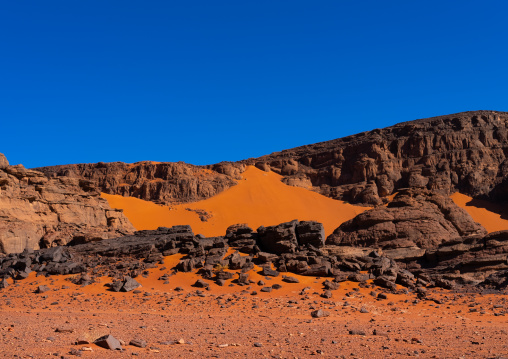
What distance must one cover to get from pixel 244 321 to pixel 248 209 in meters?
38.2

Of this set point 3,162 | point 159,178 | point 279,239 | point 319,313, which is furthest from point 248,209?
point 319,313

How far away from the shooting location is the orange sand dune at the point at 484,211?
40312 mm

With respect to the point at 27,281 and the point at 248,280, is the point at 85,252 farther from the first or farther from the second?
the point at 248,280

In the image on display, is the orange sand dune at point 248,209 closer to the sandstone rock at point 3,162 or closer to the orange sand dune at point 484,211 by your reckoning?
the orange sand dune at point 484,211

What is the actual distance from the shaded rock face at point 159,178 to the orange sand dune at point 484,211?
25327mm

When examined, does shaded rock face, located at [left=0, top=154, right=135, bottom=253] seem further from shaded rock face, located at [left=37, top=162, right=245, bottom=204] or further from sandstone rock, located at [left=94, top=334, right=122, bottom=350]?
shaded rock face, located at [left=37, top=162, right=245, bottom=204]

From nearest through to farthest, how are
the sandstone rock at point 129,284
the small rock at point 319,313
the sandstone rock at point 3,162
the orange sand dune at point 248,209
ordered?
the small rock at point 319,313 → the sandstone rock at point 129,284 → the sandstone rock at point 3,162 → the orange sand dune at point 248,209

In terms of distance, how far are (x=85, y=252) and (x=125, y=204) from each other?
26.1 meters

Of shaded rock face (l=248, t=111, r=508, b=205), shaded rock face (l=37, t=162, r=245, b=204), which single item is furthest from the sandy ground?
shaded rock face (l=248, t=111, r=508, b=205)

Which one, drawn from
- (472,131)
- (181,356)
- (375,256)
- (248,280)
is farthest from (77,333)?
(472,131)

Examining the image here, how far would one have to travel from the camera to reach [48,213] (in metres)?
24.6

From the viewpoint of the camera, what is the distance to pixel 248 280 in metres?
15.9

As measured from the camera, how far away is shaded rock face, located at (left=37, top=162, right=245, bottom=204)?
5066 cm

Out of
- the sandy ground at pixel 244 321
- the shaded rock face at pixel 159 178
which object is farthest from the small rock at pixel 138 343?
the shaded rock face at pixel 159 178
